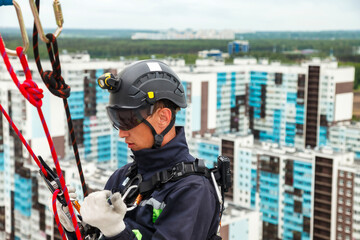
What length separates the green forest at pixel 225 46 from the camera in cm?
1872

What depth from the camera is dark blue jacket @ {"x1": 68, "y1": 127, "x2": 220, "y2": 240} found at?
791 mm

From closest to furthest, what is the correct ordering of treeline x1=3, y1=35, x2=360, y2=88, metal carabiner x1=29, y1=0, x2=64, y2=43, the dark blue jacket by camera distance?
metal carabiner x1=29, y1=0, x2=64, y2=43
the dark blue jacket
treeline x1=3, y1=35, x2=360, y2=88

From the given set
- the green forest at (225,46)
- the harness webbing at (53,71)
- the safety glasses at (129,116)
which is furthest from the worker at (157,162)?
the green forest at (225,46)

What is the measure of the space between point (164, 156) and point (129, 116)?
0.08 m

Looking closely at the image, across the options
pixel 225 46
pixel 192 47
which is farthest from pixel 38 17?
→ pixel 225 46

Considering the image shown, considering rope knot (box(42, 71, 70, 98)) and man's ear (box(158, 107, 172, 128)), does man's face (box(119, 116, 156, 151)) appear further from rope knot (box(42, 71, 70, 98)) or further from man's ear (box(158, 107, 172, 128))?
rope knot (box(42, 71, 70, 98))

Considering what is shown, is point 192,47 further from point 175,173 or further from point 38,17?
point 38,17

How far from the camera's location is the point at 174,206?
808mm

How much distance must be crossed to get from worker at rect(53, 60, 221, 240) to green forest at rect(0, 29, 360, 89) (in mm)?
16383

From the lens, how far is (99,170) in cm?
1064

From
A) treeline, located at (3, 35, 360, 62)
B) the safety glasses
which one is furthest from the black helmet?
treeline, located at (3, 35, 360, 62)

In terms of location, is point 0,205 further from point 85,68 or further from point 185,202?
point 185,202

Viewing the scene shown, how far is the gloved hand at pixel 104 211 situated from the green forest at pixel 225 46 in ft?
54.2

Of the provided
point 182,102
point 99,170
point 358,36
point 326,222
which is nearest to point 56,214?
point 182,102
